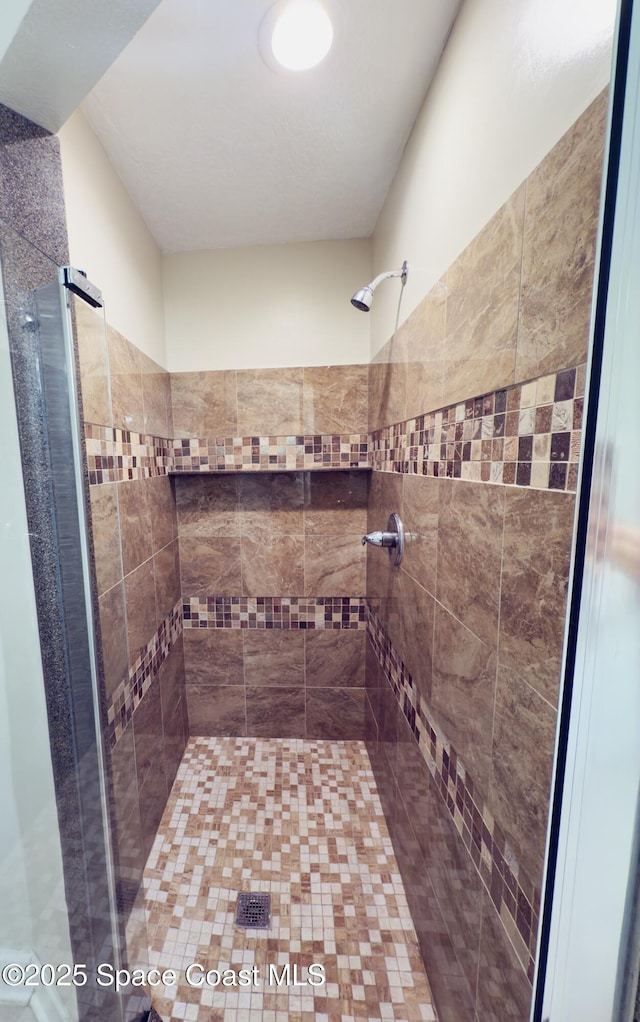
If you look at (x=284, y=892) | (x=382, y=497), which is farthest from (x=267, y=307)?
(x=284, y=892)

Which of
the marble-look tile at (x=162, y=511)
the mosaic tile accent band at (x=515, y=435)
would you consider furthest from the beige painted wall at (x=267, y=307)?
the mosaic tile accent band at (x=515, y=435)

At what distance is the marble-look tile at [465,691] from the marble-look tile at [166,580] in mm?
1083

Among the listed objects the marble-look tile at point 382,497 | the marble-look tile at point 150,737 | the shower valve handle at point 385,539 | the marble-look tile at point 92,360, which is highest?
the marble-look tile at point 92,360

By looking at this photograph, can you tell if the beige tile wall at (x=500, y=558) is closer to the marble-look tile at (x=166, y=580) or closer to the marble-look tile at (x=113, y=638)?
the marble-look tile at (x=113, y=638)

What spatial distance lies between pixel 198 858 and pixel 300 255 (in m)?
2.39

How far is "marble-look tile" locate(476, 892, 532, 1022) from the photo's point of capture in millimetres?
540

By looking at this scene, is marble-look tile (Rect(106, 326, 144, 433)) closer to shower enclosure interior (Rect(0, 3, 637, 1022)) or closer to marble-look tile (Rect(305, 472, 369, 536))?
shower enclosure interior (Rect(0, 3, 637, 1022))

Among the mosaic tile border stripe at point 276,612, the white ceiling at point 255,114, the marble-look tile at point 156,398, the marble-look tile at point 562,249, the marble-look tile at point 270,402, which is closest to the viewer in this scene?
the marble-look tile at point 562,249

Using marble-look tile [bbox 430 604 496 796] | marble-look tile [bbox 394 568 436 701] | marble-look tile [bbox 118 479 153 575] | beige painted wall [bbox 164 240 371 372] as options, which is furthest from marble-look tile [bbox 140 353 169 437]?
marble-look tile [bbox 430 604 496 796]

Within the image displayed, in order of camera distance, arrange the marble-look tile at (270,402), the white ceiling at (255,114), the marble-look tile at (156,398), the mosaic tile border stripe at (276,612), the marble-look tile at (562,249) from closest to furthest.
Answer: the marble-look tile at (562,249)
the white ceiling at (255,114)
the marble-look tile at (156,398)
the marble-look tile at (270,402)
the mosaic tile border stripe at (276,612)

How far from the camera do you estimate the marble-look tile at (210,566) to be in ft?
5.45

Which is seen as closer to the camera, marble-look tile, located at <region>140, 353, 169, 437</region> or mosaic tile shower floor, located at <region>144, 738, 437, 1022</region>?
mosaic tile shower floor, located at <region>144, 738, 437, 1022</region>

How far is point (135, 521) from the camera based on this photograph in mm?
Result: 1228

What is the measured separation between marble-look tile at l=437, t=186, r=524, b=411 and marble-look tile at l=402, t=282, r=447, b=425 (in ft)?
0.13
